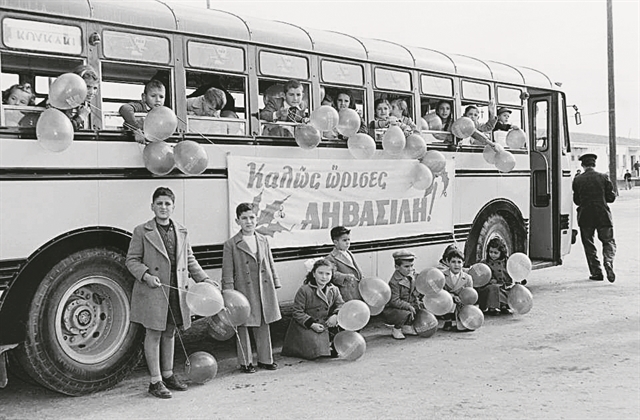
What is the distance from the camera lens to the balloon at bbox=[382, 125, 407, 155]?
320 inches

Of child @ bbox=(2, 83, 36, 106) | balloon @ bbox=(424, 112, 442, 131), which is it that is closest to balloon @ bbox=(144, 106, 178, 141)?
child @ bbox=(2, 83, 36, 106)

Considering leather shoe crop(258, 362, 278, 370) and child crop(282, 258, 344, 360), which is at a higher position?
child crop(282, 258, 344, 360)

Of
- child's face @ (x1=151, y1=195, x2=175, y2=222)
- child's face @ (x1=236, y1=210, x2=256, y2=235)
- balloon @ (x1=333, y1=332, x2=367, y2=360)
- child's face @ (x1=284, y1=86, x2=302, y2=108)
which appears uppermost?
child's face @ (x1=284, y1=86, x2=302, y2=108)

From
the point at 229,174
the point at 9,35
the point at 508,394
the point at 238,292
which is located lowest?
the point at 508,394

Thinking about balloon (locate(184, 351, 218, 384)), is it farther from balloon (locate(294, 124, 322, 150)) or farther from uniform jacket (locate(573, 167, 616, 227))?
uniform jacket (locate(573, 167, 616, 227))

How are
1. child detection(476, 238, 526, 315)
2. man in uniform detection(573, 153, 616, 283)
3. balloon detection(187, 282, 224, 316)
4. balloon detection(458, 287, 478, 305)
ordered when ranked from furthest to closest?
1. man in uniform detection(573, 153, 616, 283)
2. child detection(476, 238, 526, 315)
3. balloon detection(458, 287, 478, 305)
4. balloon detection(187, 282, 224, 316)

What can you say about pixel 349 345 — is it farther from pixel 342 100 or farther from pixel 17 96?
pixel 17 96

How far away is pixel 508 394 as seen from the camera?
5781mm

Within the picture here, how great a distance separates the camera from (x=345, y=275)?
24.4 ft

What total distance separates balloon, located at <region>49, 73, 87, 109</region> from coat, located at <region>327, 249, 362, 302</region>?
2.95 meters

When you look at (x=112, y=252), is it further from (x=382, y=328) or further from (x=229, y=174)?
(x=382, y=328)

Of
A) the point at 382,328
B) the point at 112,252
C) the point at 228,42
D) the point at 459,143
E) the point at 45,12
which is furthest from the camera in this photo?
the point at 459,143

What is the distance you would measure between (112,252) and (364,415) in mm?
2415

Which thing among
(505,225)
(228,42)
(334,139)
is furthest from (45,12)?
(505,225)
